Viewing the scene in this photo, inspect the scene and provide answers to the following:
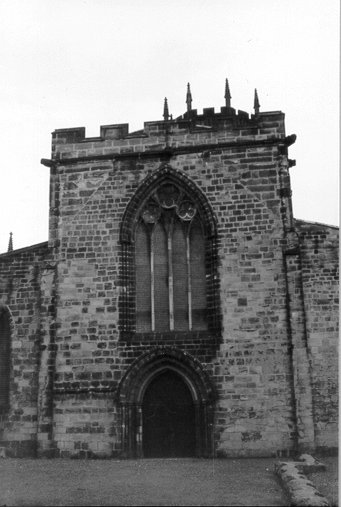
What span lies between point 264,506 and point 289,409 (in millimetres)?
6085

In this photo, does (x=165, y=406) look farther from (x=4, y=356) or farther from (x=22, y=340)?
(x=4, y=356)

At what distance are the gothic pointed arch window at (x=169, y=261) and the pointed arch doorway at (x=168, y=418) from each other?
1.35 metres

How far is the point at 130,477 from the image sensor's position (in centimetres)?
1083

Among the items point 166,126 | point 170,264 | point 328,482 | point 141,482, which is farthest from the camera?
point 166,126

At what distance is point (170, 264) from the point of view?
607 inches

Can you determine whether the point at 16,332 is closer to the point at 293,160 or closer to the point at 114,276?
the point at 114,276

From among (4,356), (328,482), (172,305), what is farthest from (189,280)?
(328,482)

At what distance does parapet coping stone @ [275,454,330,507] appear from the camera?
26.1 feet

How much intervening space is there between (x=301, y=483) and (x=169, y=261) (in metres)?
7.45

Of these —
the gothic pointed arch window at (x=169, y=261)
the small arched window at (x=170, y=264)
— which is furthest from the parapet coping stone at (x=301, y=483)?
the small arched window at (x=170, y=264)

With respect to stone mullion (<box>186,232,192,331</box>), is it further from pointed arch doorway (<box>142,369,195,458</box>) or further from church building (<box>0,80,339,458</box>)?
pointed arch doorway (<box>142,369,195,458</box>)

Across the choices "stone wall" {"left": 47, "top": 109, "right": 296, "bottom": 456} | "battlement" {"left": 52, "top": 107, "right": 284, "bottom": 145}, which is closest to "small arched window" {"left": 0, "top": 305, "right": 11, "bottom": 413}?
"stone wall" {"left": 47, "top": 109, "right": 296, "bottom": 456}

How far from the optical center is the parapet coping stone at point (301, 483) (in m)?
7.96

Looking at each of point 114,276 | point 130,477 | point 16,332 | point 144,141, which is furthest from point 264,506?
point 144,141
